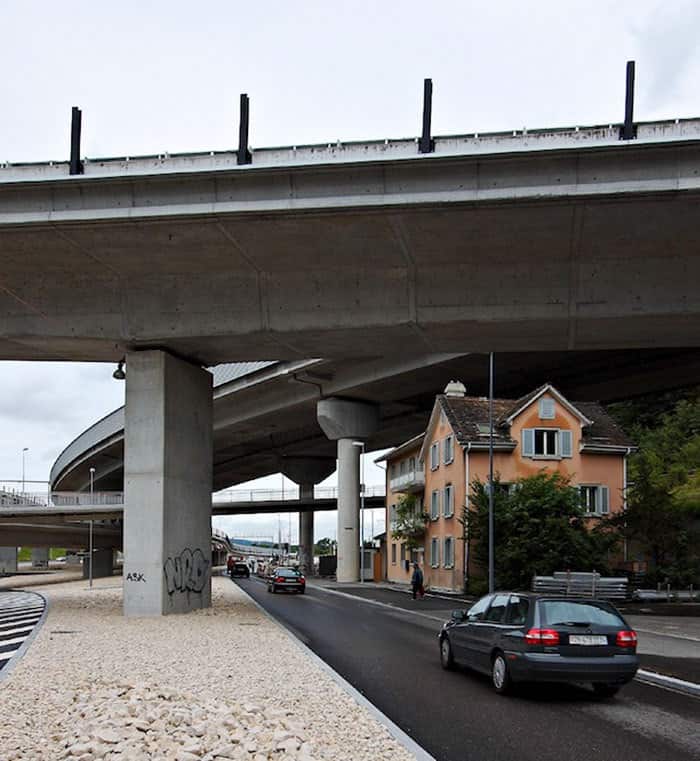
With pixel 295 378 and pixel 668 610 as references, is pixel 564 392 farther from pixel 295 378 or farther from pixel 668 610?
pixel 668 610

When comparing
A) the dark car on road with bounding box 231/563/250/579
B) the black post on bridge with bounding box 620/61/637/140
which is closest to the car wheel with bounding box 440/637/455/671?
the black post on bridge with bounding box 620/61/637/140

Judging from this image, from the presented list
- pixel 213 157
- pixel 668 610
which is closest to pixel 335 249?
pixel 213 157

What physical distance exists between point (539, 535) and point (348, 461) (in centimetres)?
2626

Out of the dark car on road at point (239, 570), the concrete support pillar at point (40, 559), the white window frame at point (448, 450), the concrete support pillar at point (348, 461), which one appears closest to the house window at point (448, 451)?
the white window frame at point (448, 450)

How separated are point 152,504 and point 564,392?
127 feet

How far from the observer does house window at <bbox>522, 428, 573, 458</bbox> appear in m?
46.7

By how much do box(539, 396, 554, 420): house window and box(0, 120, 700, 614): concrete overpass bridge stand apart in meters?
21.2

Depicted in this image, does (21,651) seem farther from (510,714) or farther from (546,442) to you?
(546,442)

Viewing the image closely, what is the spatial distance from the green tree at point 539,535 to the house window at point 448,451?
7.96 meters

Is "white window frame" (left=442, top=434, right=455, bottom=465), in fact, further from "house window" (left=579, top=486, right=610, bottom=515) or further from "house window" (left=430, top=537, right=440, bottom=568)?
"house window" (left=579, top=486, right=610, bottom=515)

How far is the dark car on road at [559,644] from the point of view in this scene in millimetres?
12750

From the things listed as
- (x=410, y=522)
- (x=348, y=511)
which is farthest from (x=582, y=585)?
(x=348, y=511)

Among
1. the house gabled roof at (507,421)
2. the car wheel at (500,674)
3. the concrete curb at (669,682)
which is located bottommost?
the concrete curb at (669,682)

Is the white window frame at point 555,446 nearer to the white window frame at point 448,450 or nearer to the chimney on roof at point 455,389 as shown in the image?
the white window frame at point 448,450
